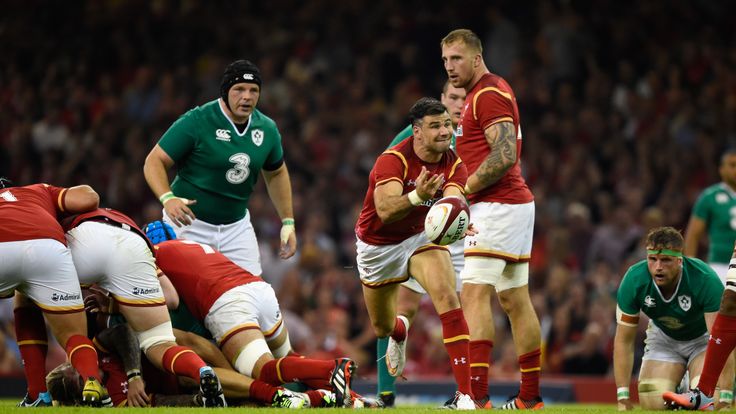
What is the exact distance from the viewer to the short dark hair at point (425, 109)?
823 centimetres

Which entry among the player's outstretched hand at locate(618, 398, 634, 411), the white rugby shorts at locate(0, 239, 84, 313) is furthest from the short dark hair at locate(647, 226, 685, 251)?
the white rugby shorts at locate(0, 239, 84, 313)

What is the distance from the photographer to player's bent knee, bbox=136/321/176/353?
26.1 feet

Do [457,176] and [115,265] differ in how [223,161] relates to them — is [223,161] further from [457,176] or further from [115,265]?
[457,176]

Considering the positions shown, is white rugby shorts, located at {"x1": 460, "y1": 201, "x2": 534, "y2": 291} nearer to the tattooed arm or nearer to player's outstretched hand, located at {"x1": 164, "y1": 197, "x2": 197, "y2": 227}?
the tattooed arm

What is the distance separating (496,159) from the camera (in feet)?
27.2

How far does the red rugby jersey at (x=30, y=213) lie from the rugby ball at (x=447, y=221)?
97.9 inches

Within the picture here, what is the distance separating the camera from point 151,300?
26.2ft

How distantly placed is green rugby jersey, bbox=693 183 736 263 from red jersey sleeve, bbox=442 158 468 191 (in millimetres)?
4290

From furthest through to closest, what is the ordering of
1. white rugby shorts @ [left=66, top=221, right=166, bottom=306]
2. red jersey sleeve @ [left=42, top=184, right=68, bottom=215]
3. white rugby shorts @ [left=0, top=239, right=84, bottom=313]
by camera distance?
red jersey sleeve @ [left=42, top=184, right=68, bottom=215] < white rugby shorts @ [left=66, top=221, right=166, bottom=306] < white rugby shorts @ [left=0, top=239, right=84, bottom=313]

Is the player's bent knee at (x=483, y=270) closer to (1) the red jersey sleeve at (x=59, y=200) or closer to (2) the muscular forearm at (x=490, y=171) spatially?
(2) the muscular forearm at (x=490, y=171)

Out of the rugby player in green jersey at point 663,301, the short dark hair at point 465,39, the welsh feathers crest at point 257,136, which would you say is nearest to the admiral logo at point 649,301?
the rugby player in green jersey at point 663,301

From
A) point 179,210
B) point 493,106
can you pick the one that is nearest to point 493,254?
point 493,106

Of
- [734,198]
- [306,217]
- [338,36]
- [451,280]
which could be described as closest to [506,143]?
[451,280]

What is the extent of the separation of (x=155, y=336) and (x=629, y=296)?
3.49m
